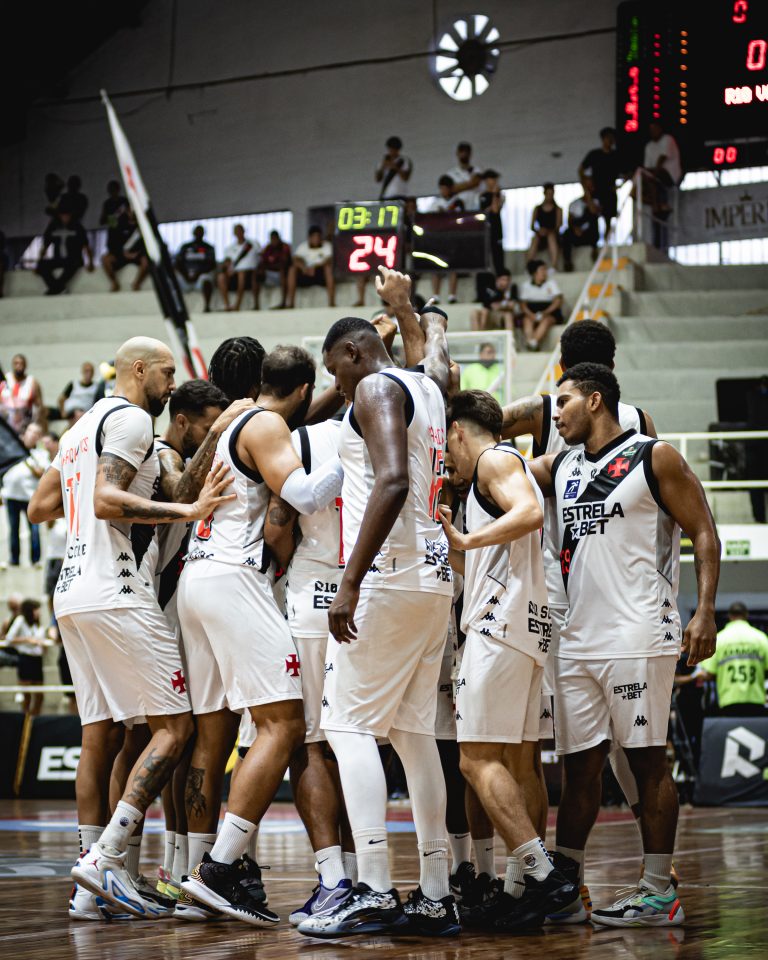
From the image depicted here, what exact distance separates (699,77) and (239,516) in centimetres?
1422

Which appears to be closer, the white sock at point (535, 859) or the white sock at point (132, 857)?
the white sock at point (535, 859)

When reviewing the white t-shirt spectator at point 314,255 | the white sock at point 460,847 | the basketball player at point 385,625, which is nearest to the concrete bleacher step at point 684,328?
the white t-shirt spectator at point 314,255

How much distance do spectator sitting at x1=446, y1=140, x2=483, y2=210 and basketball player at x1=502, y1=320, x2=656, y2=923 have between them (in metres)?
15.3

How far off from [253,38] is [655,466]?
921 inches

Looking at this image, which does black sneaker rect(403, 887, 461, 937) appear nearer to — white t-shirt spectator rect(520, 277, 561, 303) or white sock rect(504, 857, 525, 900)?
white sock rect(504, 857, 525, 900)

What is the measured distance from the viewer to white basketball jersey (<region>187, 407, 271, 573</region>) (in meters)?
5.33

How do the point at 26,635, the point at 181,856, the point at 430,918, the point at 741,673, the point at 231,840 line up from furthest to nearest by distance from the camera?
the point at 26,635 < the point at 741,673 < the point at 181,856 < the point at 231,840 < the point at 430,918

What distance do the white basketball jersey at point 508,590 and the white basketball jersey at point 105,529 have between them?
1.32 m

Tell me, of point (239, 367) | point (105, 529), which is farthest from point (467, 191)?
point (105, 529)

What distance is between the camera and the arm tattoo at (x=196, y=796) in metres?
5.38

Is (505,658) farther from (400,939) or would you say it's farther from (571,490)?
(400,939)

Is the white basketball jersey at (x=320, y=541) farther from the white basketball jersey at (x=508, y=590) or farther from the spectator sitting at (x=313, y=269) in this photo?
the spectator sitting at (x=313, y=269)

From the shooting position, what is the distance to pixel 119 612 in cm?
543

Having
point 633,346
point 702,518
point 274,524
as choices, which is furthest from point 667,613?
point 633,346
